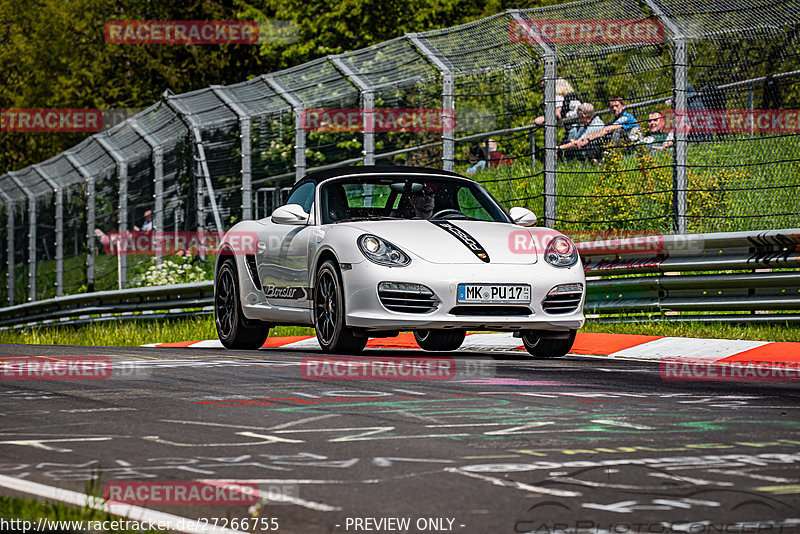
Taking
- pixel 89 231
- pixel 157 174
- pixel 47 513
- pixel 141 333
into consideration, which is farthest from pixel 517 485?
pixel 89 231

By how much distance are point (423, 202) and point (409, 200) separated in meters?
0.12

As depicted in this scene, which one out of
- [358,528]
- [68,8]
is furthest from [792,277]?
[68,8]

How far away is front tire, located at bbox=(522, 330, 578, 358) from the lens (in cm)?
1100

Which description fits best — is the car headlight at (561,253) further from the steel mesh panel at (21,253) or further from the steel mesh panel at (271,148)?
the steel mesh panel at (21,253)

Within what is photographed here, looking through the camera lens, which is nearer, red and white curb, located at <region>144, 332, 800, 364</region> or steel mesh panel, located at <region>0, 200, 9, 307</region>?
red and white curb, located at <region>144, 332, 800, 364</region>

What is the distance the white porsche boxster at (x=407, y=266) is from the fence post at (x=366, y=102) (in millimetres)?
4128

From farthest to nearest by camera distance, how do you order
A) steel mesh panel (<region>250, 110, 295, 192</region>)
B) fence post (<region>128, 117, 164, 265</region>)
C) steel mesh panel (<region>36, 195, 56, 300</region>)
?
steel mesh panel (<region>36, 195, 56, 300</region>) → fence post (<region>128, 117, 164, 265</region>) → steel mesh panel (<region>250, 110, 295, 192</region>)

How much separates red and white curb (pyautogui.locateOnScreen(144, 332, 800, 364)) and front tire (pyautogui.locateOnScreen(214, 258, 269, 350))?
84cm

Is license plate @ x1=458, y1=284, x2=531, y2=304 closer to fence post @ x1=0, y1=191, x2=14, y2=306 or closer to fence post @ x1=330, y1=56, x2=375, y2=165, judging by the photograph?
fence post @ x1=330, y1=56, x2=375, y2=165

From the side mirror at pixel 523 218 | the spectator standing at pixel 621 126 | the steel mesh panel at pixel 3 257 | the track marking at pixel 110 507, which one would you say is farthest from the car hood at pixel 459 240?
the steel mesh panel at pixel 3 257

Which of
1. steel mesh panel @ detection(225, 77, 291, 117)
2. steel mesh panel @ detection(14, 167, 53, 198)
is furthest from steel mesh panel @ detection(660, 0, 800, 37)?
steel mesh panel @ detection(14, 167, 53, 198)

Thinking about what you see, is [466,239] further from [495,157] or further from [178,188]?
[178,188]

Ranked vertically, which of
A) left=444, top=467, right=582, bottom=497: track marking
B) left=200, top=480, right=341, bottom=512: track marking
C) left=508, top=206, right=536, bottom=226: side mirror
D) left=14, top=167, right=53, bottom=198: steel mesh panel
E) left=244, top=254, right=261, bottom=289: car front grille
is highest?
left=14, top=167, right=53, bottom=198: steel mesh panel

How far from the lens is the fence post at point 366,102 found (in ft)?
53.2
